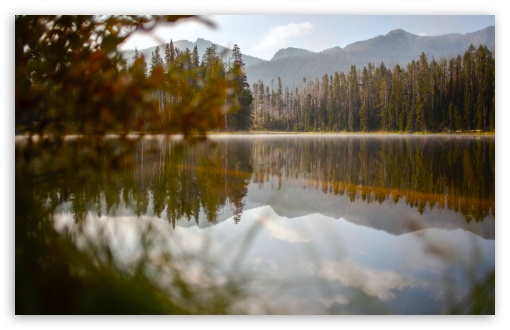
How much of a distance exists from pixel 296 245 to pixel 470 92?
1465 millimetres

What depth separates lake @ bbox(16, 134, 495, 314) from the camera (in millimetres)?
2201

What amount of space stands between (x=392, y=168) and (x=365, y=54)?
78 cm

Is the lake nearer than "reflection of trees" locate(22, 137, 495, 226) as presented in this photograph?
Yes

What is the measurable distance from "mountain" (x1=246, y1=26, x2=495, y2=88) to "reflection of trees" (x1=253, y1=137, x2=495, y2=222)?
45 centimetres

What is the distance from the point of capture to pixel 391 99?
262 cm

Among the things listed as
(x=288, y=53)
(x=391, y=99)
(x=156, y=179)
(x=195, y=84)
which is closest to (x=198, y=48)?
(x=195, y=84)

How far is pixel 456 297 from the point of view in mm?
2176

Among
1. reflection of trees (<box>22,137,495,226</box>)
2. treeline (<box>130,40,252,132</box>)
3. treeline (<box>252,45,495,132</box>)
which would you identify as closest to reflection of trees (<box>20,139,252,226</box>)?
reflection of trees (<box>22,137,495,226</box>)

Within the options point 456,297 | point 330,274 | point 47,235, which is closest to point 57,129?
point 47,235

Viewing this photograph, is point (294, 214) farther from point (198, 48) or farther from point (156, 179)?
point (198, 48)

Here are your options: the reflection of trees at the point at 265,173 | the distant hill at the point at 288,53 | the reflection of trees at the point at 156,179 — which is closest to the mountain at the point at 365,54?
the distant hill at the point at 288,53

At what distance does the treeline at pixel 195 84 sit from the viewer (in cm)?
227

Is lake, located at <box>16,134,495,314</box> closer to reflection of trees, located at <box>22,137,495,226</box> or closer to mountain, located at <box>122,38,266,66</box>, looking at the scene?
reflection of trees, located at <box>22,137,495,226</box>

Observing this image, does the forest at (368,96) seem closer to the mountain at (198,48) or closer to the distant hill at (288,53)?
the mountain at (198,48)
